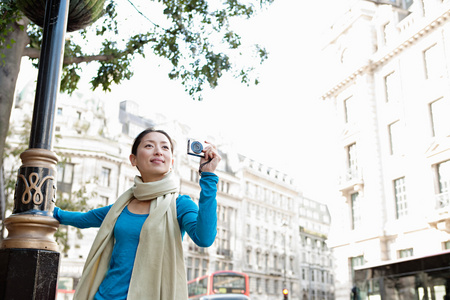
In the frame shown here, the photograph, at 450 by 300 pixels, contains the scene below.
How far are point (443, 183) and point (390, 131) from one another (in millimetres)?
4523

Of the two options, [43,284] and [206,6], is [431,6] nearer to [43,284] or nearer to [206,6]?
[206,6]

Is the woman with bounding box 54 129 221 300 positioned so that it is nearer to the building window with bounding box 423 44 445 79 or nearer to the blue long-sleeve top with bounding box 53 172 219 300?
the blue long-sleeve top with bounding box 53 172 219 300

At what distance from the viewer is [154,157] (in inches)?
101

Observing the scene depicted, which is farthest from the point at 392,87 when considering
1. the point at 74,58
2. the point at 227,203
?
the point at 227,203

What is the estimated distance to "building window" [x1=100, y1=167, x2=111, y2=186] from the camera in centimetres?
4244

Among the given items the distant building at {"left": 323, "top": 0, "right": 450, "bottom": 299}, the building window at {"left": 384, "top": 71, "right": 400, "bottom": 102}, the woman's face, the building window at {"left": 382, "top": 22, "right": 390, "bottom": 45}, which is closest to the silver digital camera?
the woman's face

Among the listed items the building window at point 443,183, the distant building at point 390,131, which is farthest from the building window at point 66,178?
the building window at point 443,183

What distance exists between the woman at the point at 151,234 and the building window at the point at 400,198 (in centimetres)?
2250

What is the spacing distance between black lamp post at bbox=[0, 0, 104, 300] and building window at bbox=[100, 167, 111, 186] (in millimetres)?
40298

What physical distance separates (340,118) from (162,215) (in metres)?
27.1

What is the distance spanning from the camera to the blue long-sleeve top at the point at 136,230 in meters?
2.17

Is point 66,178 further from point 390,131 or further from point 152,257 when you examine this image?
point 152,257

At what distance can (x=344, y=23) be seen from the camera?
29547 mm

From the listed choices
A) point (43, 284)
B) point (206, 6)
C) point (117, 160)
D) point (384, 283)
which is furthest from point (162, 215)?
point (117, 160)
